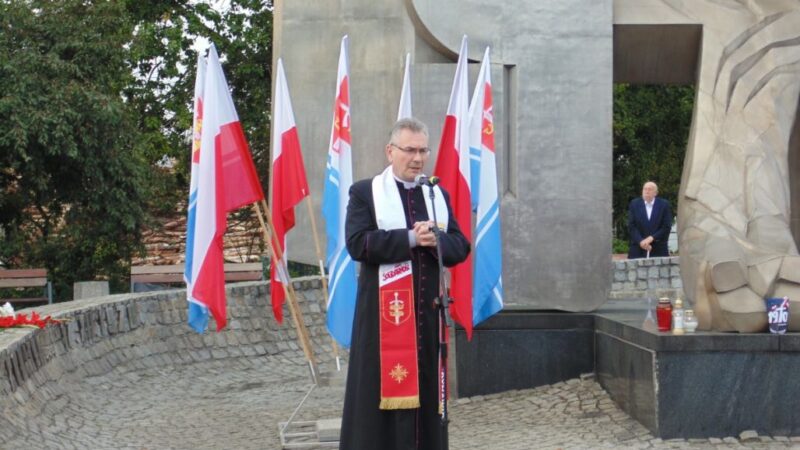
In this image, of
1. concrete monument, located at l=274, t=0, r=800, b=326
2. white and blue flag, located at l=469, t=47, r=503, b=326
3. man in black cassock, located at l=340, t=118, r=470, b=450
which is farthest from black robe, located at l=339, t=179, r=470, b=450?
concrete monument, located at l=274, t=0, r=800, b=326

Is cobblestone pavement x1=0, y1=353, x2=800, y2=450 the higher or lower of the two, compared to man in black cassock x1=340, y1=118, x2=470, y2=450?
lower

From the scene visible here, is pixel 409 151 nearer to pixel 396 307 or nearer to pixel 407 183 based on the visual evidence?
pixel 407 183

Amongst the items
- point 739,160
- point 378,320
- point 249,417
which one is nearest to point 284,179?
point 249,417

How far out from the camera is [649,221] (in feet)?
51.6

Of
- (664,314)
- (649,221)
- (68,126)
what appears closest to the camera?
(664,314)

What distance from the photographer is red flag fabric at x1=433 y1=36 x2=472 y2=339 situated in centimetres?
966

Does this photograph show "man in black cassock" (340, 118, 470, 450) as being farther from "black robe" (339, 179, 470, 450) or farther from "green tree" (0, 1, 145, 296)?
"green tree" (0, 1, 145, 296)

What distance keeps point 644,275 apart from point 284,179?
397 inches

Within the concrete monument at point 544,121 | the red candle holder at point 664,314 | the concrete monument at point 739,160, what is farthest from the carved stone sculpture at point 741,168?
the concrete monument at point 544,121

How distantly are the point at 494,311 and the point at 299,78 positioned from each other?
3017 millimetres

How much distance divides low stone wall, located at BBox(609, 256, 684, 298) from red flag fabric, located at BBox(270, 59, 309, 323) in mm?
9408

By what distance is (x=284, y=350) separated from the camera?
1558cm

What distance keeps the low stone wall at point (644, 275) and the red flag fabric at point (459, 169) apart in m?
9.27

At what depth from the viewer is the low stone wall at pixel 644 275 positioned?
19.1 m
